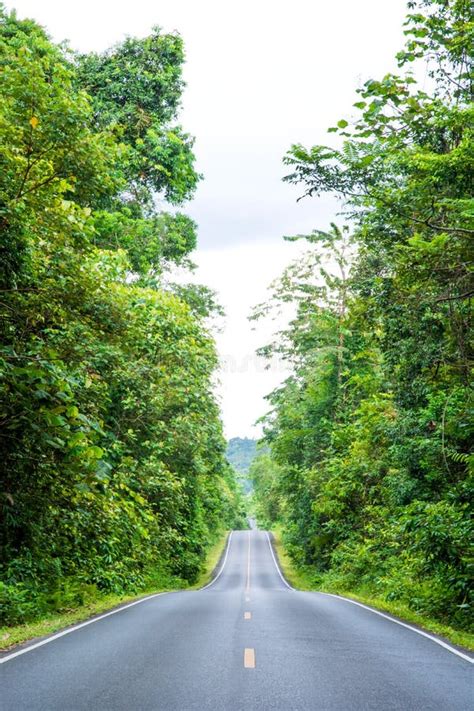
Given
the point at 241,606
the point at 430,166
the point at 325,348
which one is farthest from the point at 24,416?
the point at 325,348

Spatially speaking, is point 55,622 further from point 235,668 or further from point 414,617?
point 414,617

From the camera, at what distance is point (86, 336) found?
1227 cm

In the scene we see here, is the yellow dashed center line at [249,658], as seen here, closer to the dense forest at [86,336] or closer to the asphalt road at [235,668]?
the asphalt road at [235,668]

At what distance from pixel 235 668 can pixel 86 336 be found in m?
6.83

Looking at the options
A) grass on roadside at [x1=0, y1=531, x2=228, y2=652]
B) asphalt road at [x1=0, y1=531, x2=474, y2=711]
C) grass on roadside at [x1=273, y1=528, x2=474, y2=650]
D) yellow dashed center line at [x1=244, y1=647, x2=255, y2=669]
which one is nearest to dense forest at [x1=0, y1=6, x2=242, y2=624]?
grass on roadside at [x1=0, y1=531, x2=228, y2=652]

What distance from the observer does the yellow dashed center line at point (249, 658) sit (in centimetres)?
787

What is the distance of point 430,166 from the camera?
1080cm

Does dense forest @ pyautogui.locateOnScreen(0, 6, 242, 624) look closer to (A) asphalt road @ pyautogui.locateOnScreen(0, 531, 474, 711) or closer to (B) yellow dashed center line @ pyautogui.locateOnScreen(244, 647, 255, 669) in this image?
(A) asphalt road @ pyautogui.locateOnScreen(0, 531, 474, 711)

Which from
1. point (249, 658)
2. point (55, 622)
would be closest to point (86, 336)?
point (55, 622)

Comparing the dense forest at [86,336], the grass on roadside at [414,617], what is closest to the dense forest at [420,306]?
the grass on roadside at [414,617]

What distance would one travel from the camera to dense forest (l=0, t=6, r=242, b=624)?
28.5 feet

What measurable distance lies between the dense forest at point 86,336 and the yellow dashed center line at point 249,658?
7.63 ft

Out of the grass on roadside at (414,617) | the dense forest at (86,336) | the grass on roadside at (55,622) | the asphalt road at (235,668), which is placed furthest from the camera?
the grass on roadside at (414,617)

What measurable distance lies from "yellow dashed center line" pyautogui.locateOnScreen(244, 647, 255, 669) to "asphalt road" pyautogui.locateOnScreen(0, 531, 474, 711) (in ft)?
0.08
